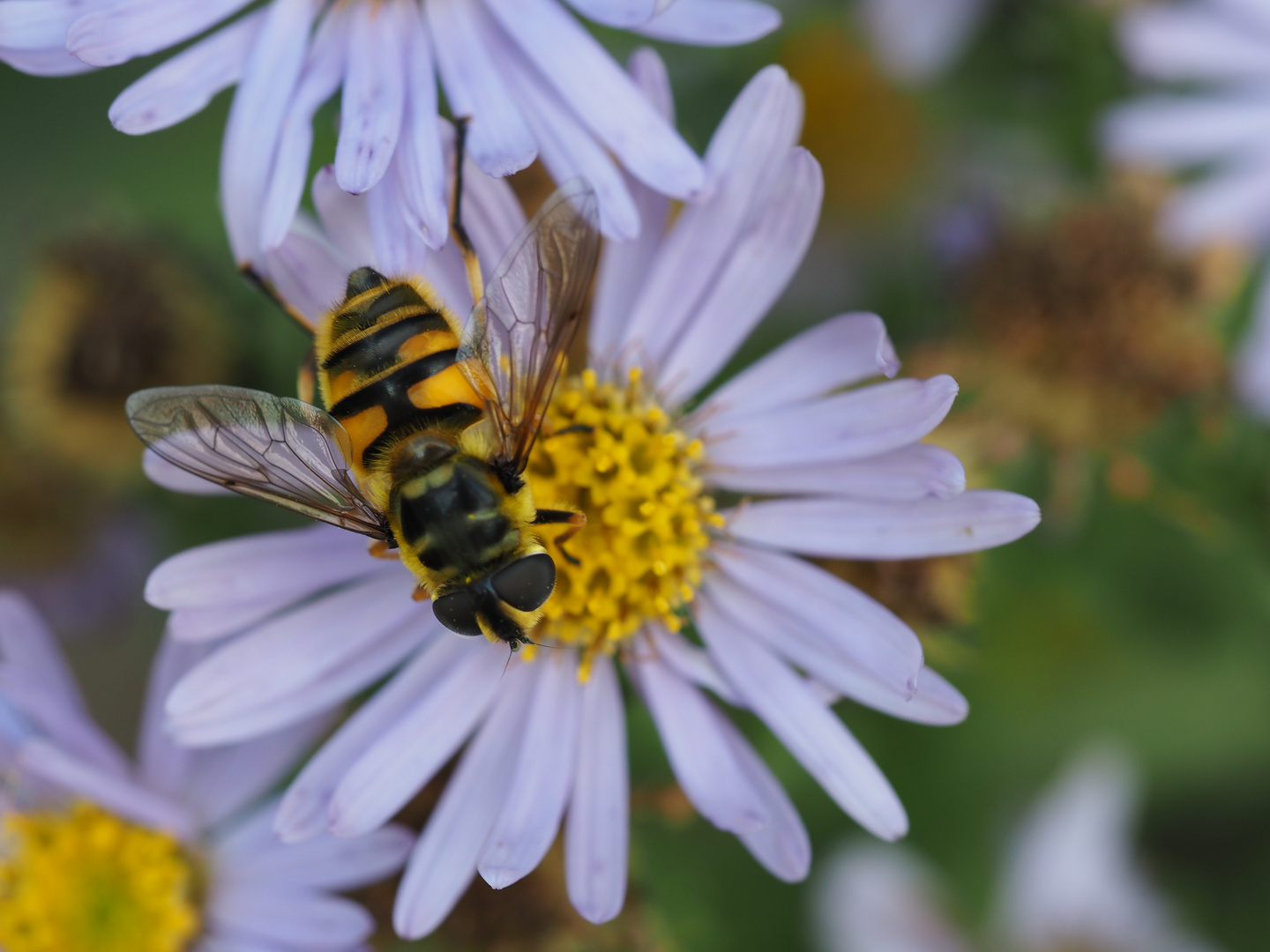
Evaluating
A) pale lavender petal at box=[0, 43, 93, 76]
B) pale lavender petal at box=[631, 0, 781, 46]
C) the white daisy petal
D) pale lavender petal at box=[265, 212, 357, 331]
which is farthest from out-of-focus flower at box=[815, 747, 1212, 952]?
pale lavender petal at box=[0, 43, 93, 76]

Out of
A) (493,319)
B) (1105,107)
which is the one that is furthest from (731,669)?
(1105,107)

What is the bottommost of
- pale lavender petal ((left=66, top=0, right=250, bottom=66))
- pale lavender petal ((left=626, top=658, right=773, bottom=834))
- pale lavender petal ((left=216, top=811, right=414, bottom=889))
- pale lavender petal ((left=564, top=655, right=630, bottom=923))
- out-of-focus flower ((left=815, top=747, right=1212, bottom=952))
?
out-of-focus flower ((left=815, top=747, right=1212, bottom=952))

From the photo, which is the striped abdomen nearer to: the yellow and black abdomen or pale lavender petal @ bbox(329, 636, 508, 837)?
the yellow and black abdomen

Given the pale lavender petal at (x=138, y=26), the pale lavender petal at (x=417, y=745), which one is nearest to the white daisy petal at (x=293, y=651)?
the pale lavender petal at (x=417, y=745)

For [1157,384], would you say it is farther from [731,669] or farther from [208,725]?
[208,725]

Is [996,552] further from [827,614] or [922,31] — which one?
[922,31]

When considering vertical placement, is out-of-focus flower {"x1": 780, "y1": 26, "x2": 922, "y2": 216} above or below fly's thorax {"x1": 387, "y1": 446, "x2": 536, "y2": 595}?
below

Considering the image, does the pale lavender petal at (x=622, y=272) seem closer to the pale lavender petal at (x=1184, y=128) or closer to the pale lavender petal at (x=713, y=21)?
the pale lavender petal at (x=713, y=21)

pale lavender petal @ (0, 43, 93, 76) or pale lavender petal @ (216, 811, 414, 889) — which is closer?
pale lavender petal @ (0, 43, 93, 76)
